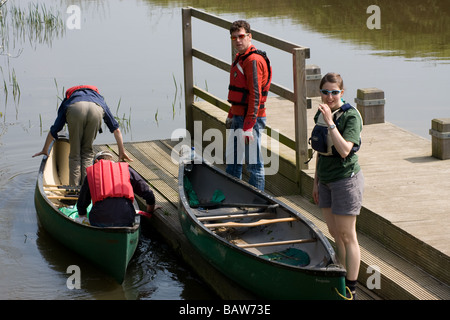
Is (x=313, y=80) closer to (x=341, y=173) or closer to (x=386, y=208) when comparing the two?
(x=386, y=208)

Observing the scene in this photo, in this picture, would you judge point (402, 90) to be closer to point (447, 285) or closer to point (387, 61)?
point (387, 61)

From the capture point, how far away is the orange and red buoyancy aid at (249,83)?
25.0 feet

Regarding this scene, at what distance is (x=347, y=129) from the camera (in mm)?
5727

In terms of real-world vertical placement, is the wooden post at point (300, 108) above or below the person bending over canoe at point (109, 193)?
above

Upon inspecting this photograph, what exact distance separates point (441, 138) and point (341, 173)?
2.83 meters

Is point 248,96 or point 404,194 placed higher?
point 248,96

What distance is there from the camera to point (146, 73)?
16688 millimetres

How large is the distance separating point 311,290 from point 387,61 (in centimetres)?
1102

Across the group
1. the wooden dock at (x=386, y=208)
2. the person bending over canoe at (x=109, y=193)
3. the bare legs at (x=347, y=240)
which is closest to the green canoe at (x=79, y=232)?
the person bending over canoe at (x=109, y=193)

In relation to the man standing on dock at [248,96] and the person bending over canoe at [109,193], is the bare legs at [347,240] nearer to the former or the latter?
the man standing on dock at [248,96]

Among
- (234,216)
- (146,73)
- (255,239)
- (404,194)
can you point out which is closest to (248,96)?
(234,216)

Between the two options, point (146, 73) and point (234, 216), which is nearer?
point (234, 216)

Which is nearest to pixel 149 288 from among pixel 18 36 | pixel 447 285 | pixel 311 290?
pixel 311 290

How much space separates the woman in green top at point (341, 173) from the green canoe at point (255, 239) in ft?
0.61
